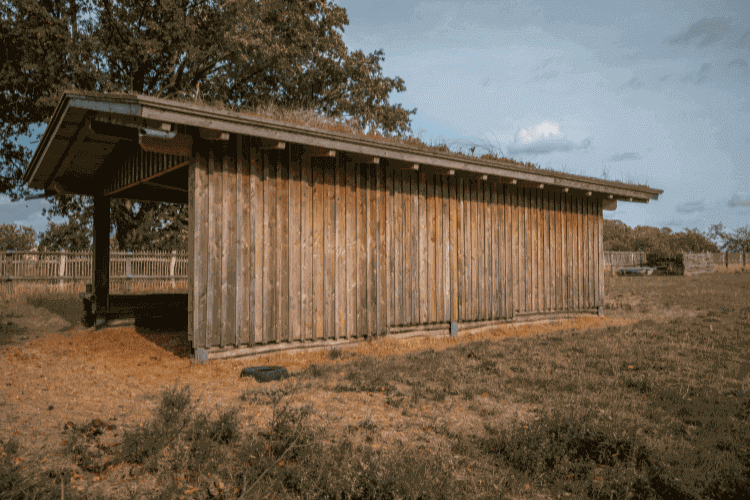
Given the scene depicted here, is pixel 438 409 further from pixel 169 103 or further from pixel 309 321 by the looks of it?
pixel 169 103

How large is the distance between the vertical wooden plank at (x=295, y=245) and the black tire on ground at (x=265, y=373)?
1564 mm

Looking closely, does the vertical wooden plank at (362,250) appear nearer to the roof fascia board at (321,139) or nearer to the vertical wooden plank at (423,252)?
the roof fascia board at (321,139)

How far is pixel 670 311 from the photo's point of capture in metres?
13.2

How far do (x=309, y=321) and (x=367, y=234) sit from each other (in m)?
1.87

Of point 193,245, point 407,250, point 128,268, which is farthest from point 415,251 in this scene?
point 128,268

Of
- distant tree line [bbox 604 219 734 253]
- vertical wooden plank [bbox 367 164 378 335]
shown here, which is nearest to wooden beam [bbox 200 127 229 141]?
vertical wooden plank [bbox 367 164 378 335]

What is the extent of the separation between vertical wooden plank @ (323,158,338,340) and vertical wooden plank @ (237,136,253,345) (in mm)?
1322

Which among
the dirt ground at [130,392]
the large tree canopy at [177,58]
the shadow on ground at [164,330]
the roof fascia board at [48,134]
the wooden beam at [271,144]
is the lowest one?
the dirt ground at [130,392]

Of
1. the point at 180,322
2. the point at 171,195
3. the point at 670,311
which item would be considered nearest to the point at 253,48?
the point at 171,195

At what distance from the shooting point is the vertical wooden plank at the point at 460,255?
10.0m

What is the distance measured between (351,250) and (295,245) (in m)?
1.09

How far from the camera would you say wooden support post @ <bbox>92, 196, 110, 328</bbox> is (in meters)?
10.8

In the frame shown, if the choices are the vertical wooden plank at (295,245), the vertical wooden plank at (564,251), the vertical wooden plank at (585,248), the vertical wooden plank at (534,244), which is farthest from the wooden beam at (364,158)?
the vertical wooden plank at (585,248)

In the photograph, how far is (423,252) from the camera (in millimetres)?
9523
